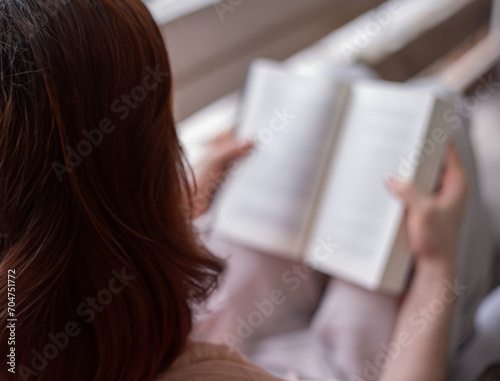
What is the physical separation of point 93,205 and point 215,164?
1.56 feet

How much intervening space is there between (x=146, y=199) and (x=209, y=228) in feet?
1.33

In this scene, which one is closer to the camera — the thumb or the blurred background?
the thumb

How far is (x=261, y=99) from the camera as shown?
930mm

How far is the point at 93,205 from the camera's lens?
1.46 feet

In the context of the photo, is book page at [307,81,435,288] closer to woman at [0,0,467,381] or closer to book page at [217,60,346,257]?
book page at [217,60,346,257]

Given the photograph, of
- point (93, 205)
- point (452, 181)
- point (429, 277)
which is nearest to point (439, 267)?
point (429, 277)

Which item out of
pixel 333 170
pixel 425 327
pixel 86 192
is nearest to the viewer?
pixel 86 192

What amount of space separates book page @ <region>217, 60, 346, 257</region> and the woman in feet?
1.04

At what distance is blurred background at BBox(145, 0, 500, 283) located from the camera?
1.12 meters

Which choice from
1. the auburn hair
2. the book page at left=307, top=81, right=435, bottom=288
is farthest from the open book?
the auburn hair

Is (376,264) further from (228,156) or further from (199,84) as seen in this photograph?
(199,84)

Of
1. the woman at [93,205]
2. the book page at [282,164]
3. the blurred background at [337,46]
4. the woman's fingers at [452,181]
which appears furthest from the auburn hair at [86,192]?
the blurred background at [337,46]

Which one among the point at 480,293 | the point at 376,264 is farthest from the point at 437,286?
the point at 480,293

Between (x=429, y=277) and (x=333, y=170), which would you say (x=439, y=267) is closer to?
(x=429, y=277)
